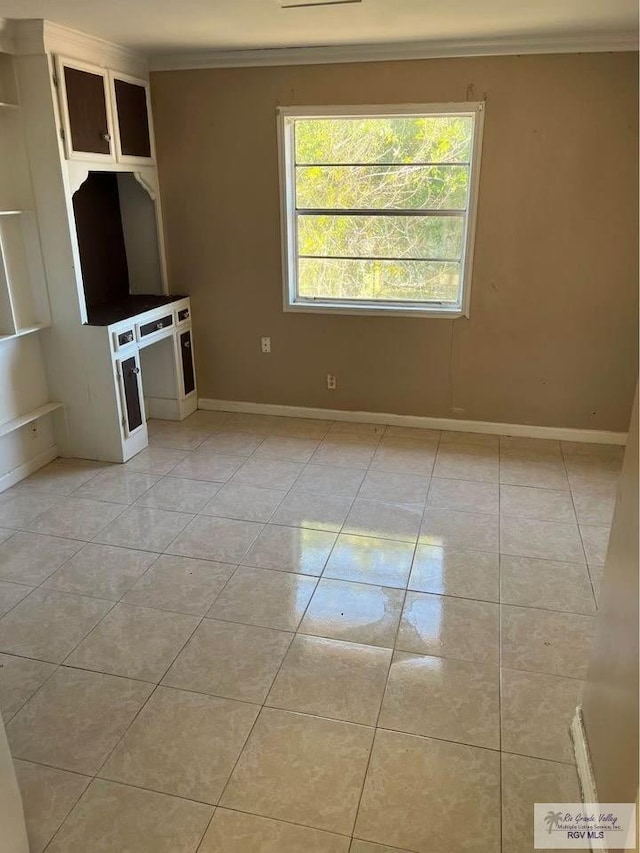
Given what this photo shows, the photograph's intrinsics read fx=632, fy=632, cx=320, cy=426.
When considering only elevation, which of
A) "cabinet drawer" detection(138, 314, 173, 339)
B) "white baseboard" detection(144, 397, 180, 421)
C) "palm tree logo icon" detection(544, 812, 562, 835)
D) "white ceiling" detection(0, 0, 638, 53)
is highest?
"white ceiling" detection(0, 0, 638, 53)

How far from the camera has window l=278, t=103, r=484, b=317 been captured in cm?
391

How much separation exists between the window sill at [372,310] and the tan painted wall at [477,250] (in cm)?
5

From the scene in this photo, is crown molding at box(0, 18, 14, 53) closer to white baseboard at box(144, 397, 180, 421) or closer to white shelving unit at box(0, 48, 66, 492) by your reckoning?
white shelving unit at box(0, 48, 66, 492)

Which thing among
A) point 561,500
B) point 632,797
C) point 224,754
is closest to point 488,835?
point 632,797

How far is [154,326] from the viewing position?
411cm

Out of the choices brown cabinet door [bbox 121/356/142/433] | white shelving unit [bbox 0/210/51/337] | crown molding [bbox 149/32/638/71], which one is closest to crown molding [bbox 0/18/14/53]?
white shelving unit [bbox 0/210/51/337]

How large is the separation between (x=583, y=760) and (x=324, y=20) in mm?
3316

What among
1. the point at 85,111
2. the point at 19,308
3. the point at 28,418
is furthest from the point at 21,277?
the point at 85,111

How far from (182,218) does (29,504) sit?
2.20 metres

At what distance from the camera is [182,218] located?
439cm

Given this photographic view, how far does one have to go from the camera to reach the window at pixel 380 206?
3.91m

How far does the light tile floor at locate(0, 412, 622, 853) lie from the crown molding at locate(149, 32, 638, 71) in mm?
2360

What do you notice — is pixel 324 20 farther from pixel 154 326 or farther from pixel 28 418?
pixel 28 418

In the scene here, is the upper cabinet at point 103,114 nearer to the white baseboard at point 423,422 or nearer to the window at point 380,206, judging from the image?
the window at point 380,206
